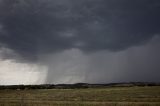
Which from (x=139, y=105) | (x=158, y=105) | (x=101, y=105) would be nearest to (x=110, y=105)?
(x=101, y=105)

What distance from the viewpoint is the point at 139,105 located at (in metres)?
40.3

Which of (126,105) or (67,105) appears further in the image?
(67,105)

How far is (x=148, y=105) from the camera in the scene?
39844 millimetres

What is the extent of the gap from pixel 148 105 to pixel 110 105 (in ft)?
18.9

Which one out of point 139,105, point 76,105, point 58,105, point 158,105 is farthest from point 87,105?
point 158,105

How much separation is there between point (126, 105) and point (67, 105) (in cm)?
974

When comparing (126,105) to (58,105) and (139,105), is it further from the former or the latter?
(58,105)

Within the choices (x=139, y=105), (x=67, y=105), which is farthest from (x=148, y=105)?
(x=67, y=105)

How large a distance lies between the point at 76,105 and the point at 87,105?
1792 mm

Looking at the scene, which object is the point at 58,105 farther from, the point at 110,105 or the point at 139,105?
the point at 139,105

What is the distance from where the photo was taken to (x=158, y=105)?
130ft

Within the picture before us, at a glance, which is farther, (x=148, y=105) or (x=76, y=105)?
(x=76, y=105)

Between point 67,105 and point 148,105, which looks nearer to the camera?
point 148,105

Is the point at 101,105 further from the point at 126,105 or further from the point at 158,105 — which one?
the point at 158,105
